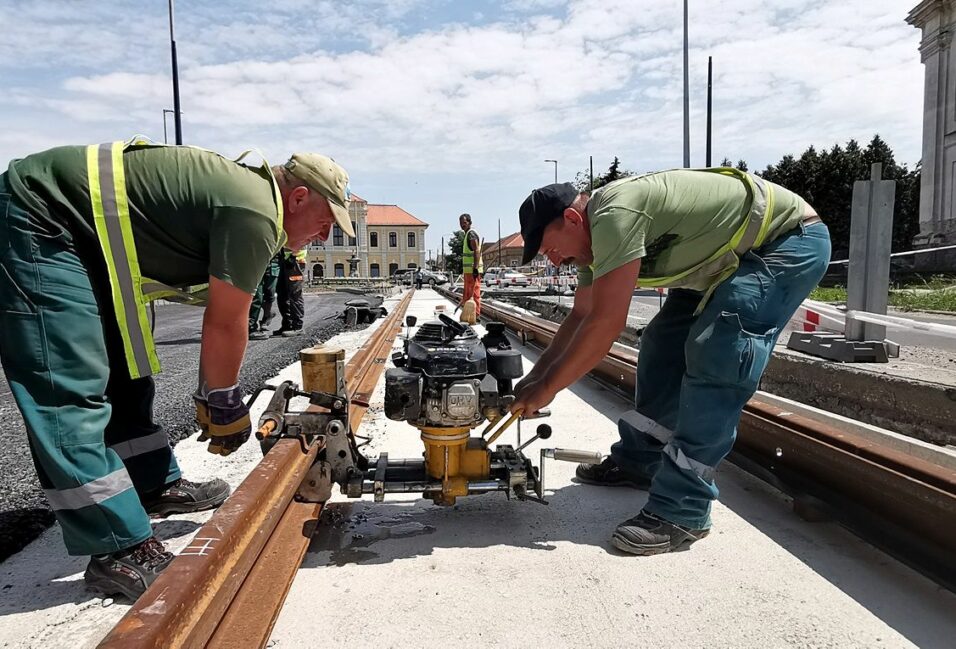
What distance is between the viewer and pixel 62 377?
1.79 metres

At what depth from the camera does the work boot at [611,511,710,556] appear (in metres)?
2.19

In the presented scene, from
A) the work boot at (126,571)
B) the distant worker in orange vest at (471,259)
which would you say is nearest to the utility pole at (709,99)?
the distant worker in orange vest at (471,259)

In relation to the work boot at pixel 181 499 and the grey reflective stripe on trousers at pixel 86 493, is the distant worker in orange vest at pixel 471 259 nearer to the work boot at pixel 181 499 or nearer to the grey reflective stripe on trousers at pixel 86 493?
the work boot at pixel 181 499

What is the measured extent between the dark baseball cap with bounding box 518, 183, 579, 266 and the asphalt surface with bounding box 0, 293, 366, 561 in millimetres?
2145

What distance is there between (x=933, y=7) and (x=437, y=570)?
3437 centimetres

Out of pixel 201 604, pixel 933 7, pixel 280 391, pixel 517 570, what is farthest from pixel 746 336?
pixel 933 7

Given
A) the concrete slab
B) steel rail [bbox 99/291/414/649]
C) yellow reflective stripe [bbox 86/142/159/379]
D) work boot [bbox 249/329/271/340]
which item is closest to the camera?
steel rail [bbox 99/291/414/649]

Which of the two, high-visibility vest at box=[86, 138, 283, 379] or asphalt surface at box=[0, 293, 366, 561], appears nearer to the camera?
high-visibility vest at box=[86, 138, 283, 379]

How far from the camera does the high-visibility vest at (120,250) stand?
1.93 m

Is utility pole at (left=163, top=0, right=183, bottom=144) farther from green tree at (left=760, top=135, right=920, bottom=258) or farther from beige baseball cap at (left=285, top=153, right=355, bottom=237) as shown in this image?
green tree at (left=760, top=135, right=920, bottom=258)

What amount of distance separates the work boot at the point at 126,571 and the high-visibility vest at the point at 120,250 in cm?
56

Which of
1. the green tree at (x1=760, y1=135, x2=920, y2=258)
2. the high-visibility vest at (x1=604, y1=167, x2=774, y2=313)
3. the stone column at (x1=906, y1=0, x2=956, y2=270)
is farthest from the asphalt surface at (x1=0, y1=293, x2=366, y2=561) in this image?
the green tree at (x1=760, y1=135, x2=920, y2=258)

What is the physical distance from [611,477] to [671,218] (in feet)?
4.23

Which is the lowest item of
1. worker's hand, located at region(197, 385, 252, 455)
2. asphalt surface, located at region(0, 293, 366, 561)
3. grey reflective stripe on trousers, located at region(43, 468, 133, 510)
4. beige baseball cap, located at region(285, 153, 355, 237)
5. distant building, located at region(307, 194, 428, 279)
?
asphalt surface, located at region(0, 293, 366, 561)
